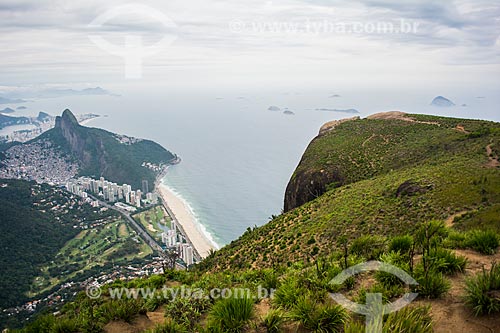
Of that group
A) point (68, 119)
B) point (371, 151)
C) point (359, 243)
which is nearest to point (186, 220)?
point (371, 151)

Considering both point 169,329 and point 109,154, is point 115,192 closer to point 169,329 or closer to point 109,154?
point 109,154

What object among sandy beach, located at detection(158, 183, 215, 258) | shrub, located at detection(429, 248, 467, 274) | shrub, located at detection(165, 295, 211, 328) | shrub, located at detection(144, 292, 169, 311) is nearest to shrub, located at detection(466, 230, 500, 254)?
shrub, located at detection(429, 248, 467, 274)

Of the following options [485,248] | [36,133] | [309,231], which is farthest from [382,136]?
[36,133]

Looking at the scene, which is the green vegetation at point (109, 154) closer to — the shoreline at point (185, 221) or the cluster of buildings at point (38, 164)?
the cluster of buildings at point (38, 164)

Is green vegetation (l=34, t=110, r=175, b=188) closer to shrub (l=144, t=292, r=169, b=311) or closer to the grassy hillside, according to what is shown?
the grassy hillside

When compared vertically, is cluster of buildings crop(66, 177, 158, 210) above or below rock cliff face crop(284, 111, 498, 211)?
below

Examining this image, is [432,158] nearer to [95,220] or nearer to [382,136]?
[382,136]

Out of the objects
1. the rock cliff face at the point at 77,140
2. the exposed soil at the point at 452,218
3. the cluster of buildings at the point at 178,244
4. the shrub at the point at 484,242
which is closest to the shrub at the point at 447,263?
the shrub at the point at 484,242
